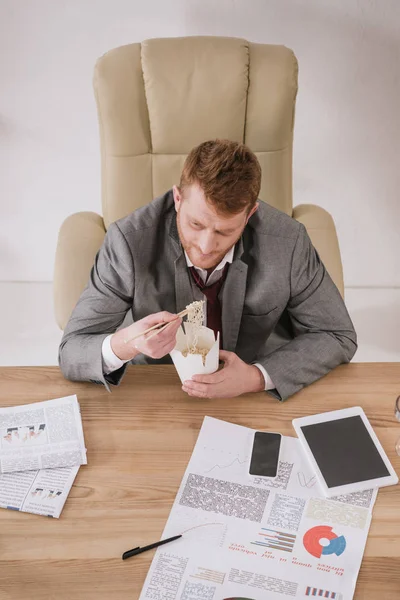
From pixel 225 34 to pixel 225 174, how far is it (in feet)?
3.44

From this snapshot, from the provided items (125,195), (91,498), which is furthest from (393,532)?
(125,195)

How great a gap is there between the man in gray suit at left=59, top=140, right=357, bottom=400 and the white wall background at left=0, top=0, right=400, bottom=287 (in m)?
0.88

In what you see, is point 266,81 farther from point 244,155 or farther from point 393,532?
point 393,532

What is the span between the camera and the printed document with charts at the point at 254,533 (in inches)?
44.7

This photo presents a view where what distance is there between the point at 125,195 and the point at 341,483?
1.09m

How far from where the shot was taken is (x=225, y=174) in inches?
→ 55.3

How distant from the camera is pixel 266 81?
6.13ft

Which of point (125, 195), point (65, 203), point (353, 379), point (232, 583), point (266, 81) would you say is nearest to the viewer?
point (232, 583)

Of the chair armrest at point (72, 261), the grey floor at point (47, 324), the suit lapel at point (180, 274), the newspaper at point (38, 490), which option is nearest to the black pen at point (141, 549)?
the newspaper at point (38, 490)

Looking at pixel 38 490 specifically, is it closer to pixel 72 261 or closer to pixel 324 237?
pixel 72 261

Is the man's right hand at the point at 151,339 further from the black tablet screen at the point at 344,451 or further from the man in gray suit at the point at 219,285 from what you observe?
the black tablet screen at the point at 344,451

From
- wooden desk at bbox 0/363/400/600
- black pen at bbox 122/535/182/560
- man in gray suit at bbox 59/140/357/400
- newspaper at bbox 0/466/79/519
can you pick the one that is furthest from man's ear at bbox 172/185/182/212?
black pen at bbox 122/535/182/560

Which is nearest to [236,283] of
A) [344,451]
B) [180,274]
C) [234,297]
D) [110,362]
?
[234,297]

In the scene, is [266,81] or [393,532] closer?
[393,532]
